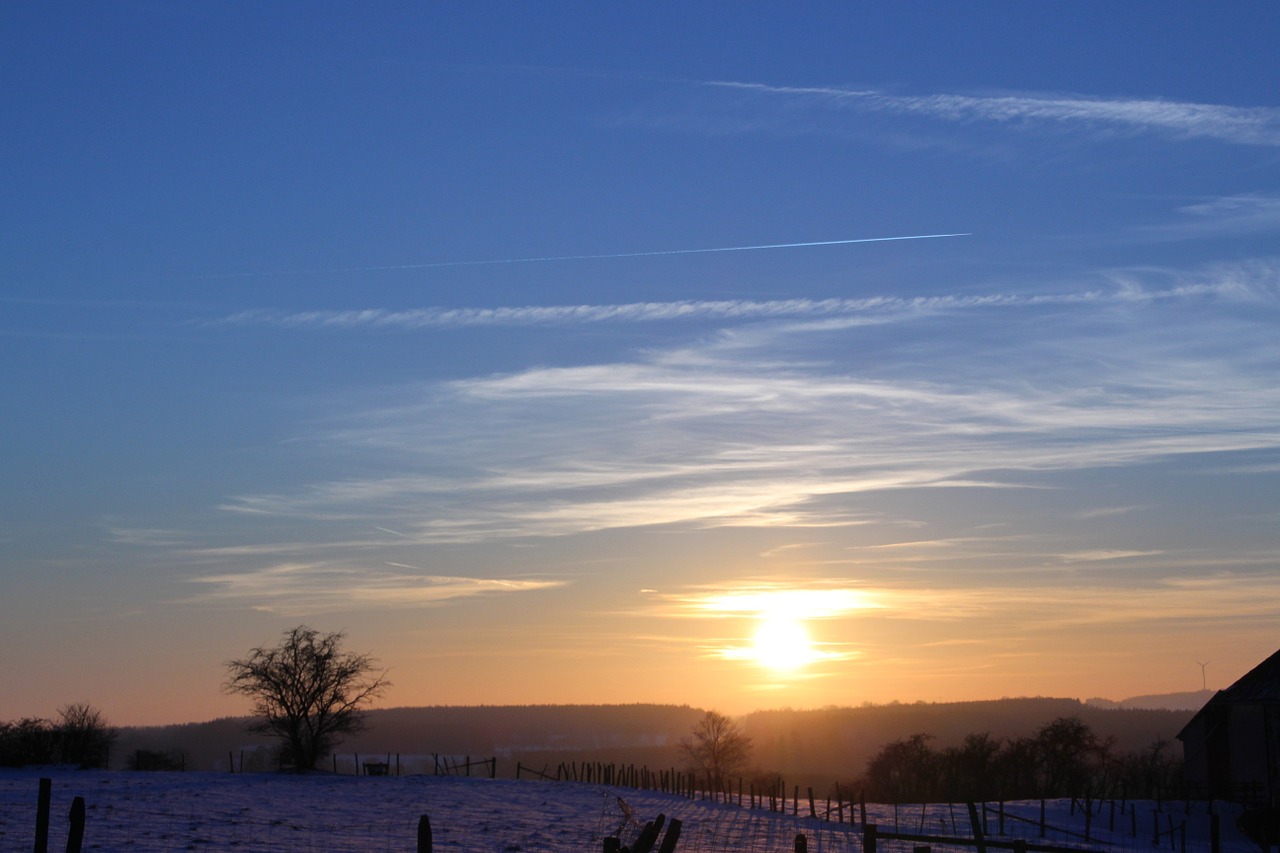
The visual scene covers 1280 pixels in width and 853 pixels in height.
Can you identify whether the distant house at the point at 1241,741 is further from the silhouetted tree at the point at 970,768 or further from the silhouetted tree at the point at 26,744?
the silhouetted tree at the point at 26,744

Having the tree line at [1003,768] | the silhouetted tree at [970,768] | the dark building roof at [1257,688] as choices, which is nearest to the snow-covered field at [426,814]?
the dark building roof at [1257,688]

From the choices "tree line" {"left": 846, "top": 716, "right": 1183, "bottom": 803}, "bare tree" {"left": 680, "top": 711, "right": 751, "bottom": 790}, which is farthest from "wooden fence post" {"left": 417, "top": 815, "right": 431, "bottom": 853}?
"bare tree" {"left": 680, "top": 711, "right": 751, "bottom": 790}

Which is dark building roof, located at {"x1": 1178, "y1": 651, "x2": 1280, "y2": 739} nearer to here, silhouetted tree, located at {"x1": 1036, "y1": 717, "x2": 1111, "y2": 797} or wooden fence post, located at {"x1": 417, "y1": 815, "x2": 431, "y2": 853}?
silhouetted tree, located at {"x1": 1036, "y1": 717, "x2": 1111, "y2": 797}

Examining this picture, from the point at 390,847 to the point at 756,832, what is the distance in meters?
18.4

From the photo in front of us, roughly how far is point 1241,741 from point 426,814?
43.4m

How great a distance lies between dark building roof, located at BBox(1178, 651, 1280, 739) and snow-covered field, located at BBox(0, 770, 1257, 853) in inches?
219

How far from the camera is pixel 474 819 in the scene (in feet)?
150

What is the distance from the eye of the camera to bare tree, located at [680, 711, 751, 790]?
484 feet

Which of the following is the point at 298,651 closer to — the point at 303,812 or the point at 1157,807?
the point at 303,812

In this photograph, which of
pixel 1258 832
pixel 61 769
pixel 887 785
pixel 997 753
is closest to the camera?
pixel 1258 832

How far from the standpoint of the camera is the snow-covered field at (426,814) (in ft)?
113

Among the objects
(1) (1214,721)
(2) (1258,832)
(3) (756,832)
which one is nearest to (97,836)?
(3) (756,832)

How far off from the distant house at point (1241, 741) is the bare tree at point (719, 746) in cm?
8388

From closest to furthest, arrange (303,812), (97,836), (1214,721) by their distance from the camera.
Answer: (97,836) < (303,812) < (1214,721)
